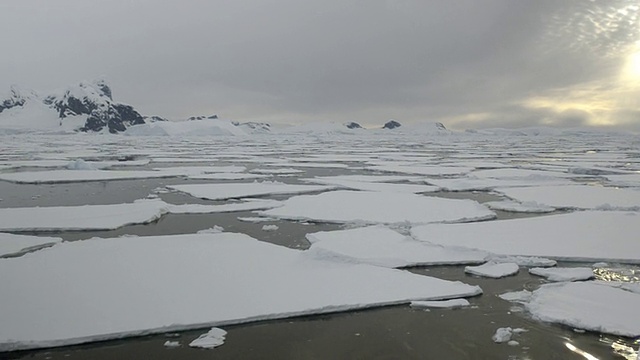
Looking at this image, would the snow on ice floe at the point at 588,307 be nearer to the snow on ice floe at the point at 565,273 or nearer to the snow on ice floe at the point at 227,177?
the snow on ice floe at the point at 565,273

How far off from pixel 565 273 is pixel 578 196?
5.37 meters

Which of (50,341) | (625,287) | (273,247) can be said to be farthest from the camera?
(273,247)

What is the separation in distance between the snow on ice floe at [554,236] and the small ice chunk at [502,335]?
188 centimetres

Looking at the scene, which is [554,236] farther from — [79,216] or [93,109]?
[93,109]

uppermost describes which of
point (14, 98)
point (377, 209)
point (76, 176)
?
point (14, 98)

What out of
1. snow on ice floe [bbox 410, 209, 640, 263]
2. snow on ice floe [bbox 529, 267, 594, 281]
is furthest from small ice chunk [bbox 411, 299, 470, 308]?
snow on ice floe [bbox 410, 209, 640, 263]

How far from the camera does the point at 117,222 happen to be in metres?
6.52

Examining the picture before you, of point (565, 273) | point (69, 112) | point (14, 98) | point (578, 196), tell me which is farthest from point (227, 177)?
point (14, 98)

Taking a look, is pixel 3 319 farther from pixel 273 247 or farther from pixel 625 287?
pixel 625 287

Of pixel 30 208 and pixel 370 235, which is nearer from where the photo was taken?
pixel 370 235

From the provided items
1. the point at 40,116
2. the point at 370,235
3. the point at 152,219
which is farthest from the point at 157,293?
the point at 40,116

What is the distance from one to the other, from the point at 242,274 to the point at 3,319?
179 centimetres

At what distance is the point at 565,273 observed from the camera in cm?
440

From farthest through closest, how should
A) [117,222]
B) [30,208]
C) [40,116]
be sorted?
1. [40,116]
2. [30,208]
3. [117,222]
